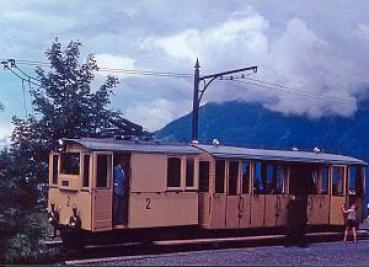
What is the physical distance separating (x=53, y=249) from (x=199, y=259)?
3579 mm

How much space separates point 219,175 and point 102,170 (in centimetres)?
381

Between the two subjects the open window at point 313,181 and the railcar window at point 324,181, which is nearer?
the open window at point 313,181

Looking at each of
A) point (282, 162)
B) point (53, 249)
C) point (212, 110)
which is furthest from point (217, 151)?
point (212, 110)

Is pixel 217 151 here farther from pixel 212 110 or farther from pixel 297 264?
pixel 212 110

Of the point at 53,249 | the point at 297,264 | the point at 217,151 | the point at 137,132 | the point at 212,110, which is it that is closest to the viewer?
the point at 297,264

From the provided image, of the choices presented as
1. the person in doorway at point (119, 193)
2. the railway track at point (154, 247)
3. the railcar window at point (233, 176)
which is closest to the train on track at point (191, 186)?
the railcar window at point (233, 176)

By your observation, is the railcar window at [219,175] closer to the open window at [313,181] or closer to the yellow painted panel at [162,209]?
the yellow painted panel at [162,209]

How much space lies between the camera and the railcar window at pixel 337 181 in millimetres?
18969

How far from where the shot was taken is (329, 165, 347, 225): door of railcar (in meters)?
18.9

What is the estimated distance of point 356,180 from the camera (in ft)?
65.0

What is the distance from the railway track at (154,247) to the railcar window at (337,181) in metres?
2.96

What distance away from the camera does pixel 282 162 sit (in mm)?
17594

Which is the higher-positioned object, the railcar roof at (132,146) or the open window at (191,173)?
the railcar roof at (132,146)

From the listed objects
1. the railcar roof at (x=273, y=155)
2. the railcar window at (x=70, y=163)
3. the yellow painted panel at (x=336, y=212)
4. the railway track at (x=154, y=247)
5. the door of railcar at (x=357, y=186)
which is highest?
the railcar roof at (x=273, y=155)
